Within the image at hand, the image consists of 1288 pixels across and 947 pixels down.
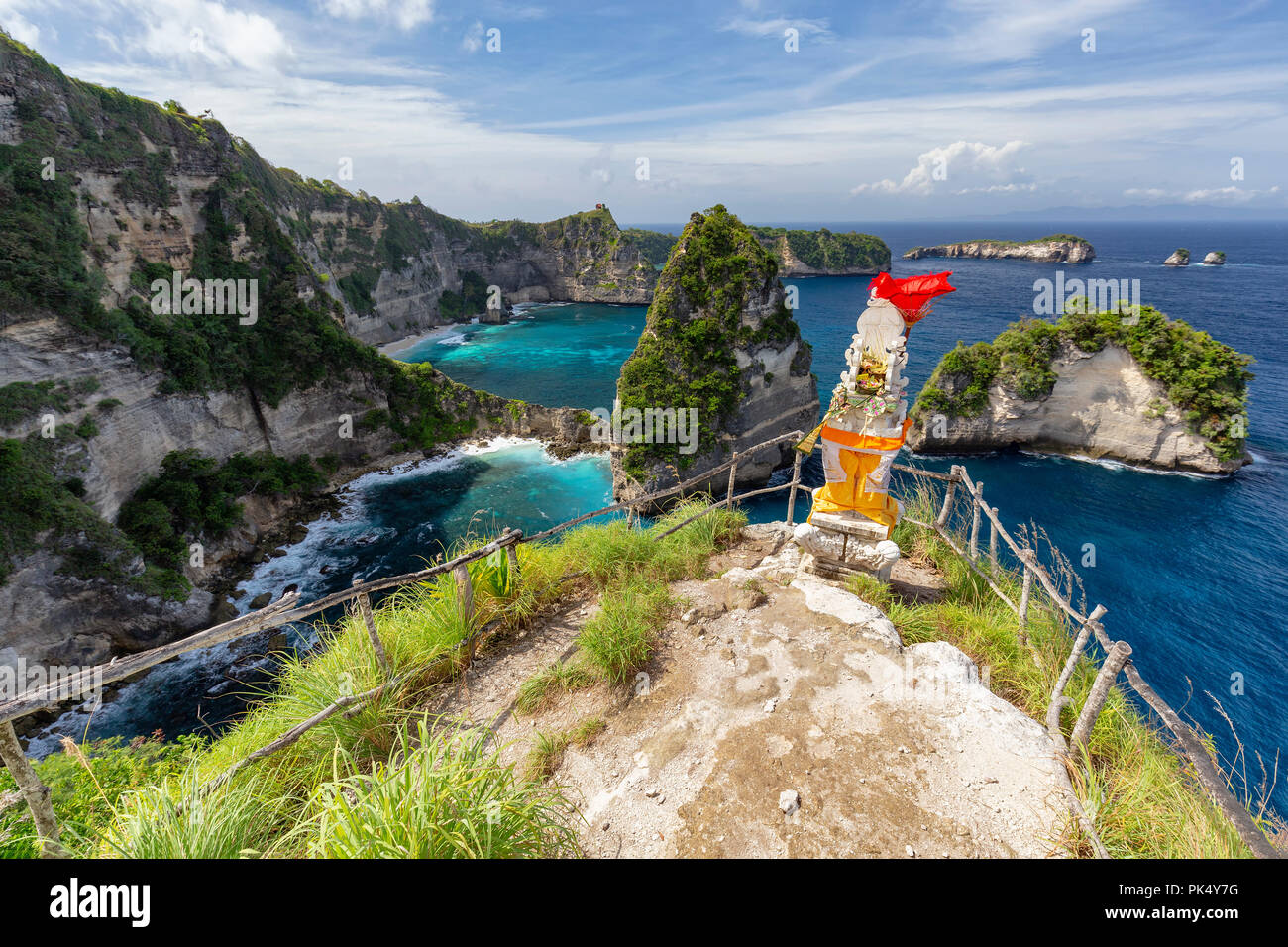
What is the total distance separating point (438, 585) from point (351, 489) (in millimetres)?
28805

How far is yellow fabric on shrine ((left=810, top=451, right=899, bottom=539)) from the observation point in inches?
270

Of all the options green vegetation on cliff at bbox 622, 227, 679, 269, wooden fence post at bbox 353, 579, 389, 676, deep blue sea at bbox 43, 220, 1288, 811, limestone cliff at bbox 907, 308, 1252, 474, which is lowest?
deep blue sea at bbox 43, 220, 1288, 811

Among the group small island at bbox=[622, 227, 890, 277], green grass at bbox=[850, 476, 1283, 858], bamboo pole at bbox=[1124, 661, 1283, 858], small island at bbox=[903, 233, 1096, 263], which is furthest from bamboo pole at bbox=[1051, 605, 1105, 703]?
small island at bbox=[903, 233, 1096, 263]

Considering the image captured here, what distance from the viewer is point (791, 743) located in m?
4.38

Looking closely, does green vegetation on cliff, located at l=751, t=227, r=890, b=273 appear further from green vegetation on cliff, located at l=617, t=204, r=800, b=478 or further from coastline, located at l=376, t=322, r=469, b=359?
green vegetation on cliff, located at l=617, t=204, r=800, b=478

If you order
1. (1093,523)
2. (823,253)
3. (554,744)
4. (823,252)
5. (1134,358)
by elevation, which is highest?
(823,252)

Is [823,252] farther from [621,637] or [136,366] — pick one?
[621,637]

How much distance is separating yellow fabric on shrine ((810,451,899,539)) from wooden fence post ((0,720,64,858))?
719 centimetres

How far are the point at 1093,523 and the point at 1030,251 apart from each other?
112m

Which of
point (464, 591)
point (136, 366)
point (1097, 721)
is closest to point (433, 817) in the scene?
point (464, 591)

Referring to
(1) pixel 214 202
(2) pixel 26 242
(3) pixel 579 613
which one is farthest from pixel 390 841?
(1) pixel 214 202

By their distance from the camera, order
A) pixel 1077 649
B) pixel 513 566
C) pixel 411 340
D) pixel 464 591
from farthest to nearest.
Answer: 1. pixel 411 340
2. pixel 513 566
3. pixel 464 591
4. pixel 1077 649

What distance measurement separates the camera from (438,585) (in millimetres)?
5871

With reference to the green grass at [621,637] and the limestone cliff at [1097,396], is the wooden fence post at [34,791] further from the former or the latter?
the limestone cliff at [1097,396]
